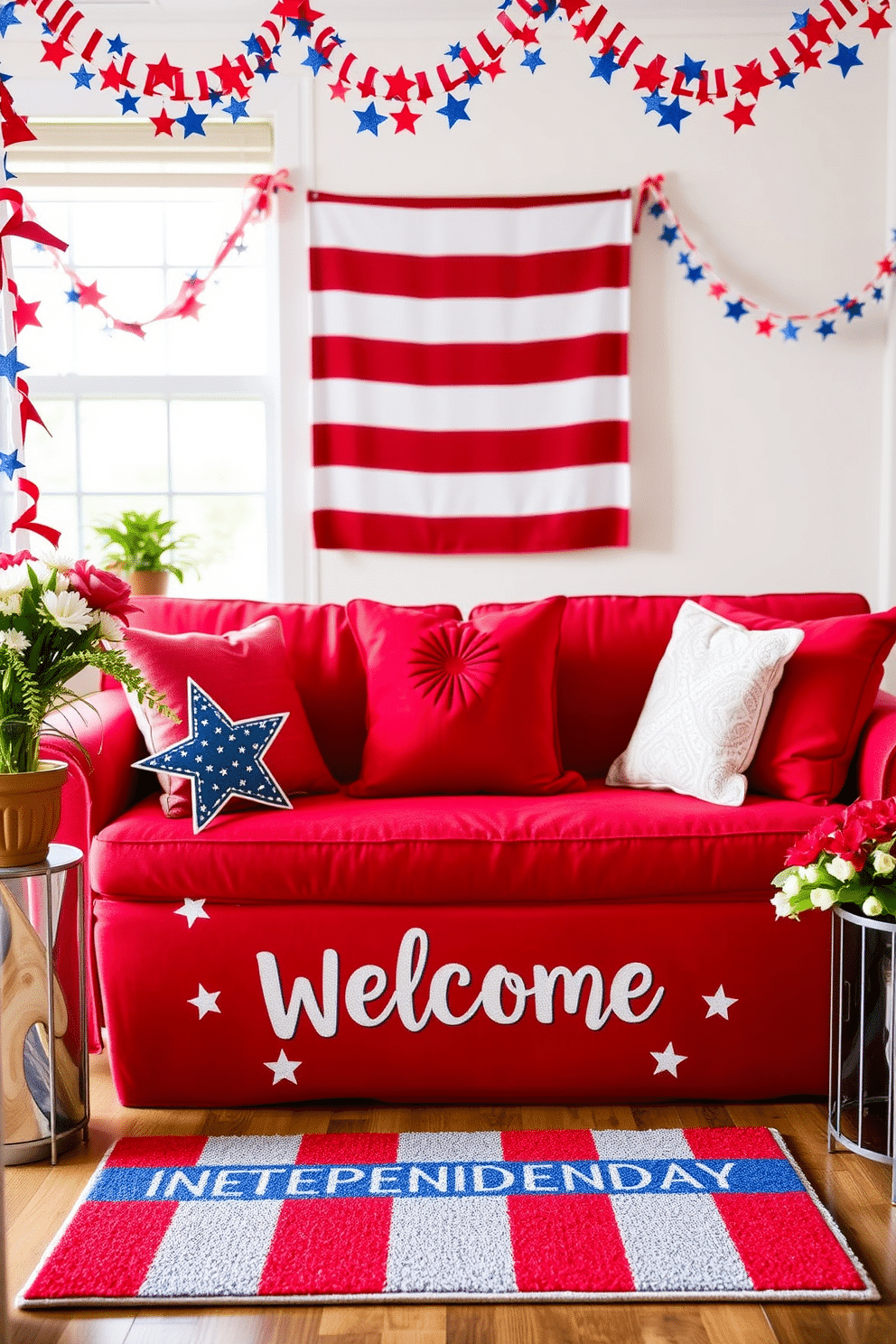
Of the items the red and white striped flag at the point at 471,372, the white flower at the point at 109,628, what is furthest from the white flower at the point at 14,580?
the red and white striped flag at the point at 471,372

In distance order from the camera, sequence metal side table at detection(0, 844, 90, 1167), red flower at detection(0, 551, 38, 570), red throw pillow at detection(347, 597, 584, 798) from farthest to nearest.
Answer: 1. red throw pillow at detection(347, 597, 584, 798)
2. red flower at detection(0, 551, 38, 570)
3. metal side table at detection(0, 844, 90, 1167)

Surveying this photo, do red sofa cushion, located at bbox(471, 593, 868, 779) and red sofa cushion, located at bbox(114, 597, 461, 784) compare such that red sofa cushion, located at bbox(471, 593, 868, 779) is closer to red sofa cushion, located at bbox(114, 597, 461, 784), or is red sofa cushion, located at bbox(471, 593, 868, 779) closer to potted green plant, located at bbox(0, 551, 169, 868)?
red sofa cushion, located at bbox(114, 597, 461, 784)

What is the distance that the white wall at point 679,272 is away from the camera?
3.46m

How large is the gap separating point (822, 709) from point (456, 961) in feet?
2.97

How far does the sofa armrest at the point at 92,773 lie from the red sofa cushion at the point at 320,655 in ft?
1.05

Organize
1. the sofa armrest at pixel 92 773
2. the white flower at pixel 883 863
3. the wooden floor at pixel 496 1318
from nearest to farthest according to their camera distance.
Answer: the wooden floor at pixel 496 1318, the white flower at pixel 883 863, the sofa armrest at pixel 92 773

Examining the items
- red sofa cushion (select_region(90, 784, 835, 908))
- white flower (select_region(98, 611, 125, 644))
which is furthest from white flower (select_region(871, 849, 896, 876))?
white flower (select_region(98, 611, 125, 644))

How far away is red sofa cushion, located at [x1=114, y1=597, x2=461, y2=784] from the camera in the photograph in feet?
8.86

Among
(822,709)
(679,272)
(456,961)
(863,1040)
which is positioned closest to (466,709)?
(456,961)

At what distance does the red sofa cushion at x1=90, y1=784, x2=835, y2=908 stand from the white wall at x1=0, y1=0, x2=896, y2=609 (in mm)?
1524

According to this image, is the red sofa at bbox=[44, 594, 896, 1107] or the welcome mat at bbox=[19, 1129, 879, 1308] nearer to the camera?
the welcome mat at bbox=[19, 1129, 879, 1308]

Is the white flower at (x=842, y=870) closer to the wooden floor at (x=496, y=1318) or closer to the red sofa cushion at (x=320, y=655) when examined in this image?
the wooden floor at (x=496, y=1318)

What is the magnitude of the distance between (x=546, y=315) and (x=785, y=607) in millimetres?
1255

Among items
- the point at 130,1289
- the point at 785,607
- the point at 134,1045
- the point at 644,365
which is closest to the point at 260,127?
the point at 644,365
